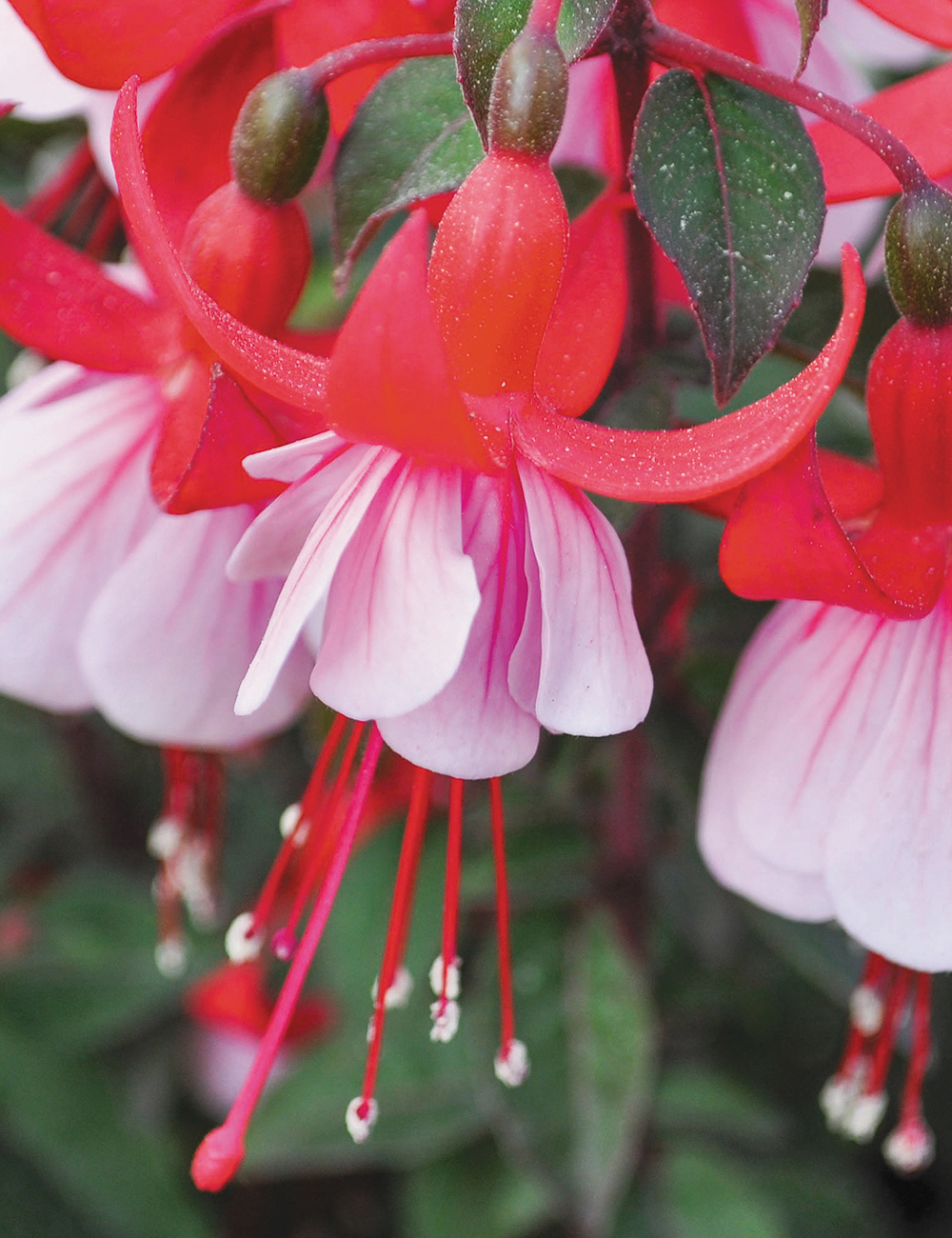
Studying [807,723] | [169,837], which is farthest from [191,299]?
[169,837]

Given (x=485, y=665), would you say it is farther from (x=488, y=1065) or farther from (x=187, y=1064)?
(x=187, y=1064)

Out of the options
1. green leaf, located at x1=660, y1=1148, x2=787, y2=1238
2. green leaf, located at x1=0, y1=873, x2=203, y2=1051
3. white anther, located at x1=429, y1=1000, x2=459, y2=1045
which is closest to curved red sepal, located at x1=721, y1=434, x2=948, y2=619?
white anther, located at x1=429, y1=1000, x2=459, y2=1045

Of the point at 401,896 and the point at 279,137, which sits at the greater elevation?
the point at 279,137

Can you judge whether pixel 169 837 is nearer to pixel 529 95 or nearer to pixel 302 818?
pixel 302 818

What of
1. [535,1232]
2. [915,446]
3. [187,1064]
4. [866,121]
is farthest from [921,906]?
[187,1064]

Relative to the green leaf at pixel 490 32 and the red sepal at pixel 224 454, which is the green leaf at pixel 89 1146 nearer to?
the red sepal at pixel 224 454

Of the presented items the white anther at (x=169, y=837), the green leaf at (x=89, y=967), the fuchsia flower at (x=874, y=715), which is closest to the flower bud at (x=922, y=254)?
the fuchsia flower at (x=874, y=715)
